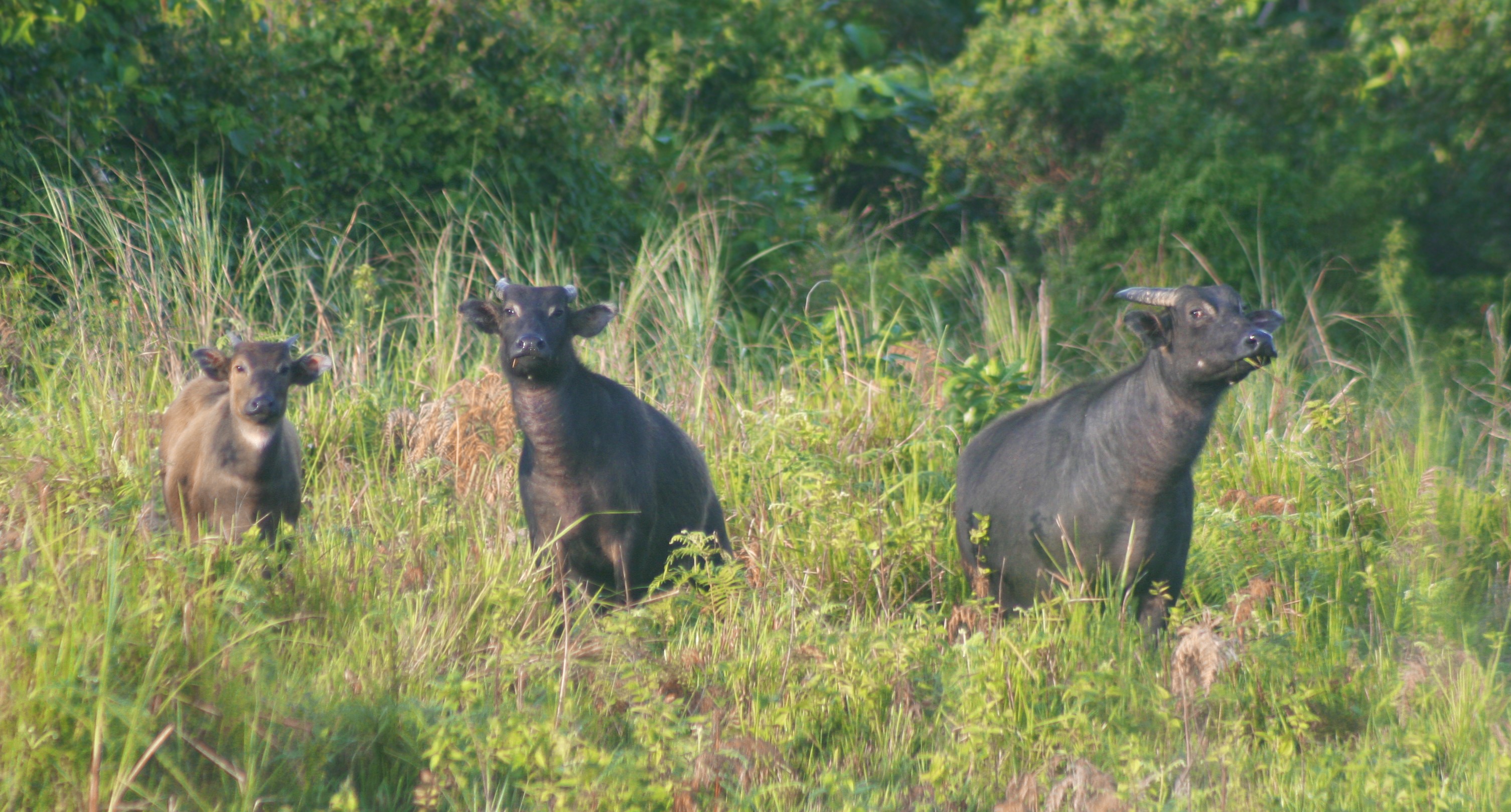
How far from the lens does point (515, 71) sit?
10.2 m

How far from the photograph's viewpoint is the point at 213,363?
564 centimetres

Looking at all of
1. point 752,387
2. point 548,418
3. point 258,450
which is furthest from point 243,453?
point 752,387

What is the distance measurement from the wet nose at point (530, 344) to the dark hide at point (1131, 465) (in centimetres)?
183

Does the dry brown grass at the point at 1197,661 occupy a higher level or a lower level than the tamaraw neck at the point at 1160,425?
lower

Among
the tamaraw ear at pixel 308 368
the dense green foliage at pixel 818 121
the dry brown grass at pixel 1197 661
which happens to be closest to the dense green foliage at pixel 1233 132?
the dense green foliage at pixel 818 121

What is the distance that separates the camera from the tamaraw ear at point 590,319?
5.55m

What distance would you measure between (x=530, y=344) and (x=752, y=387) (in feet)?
9.02

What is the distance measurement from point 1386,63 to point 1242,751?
1243 centimetres

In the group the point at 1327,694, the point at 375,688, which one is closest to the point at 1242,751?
the point at 1327,694

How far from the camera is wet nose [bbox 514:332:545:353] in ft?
16.9

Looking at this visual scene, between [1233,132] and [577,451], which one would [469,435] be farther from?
[1233,132]

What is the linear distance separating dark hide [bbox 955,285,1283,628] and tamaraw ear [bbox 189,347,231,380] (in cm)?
313

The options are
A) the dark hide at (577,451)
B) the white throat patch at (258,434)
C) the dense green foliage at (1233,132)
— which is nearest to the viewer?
the dark hide at (577,451)

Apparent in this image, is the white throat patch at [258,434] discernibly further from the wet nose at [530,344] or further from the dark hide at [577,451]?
the wet nose at [530,344]
